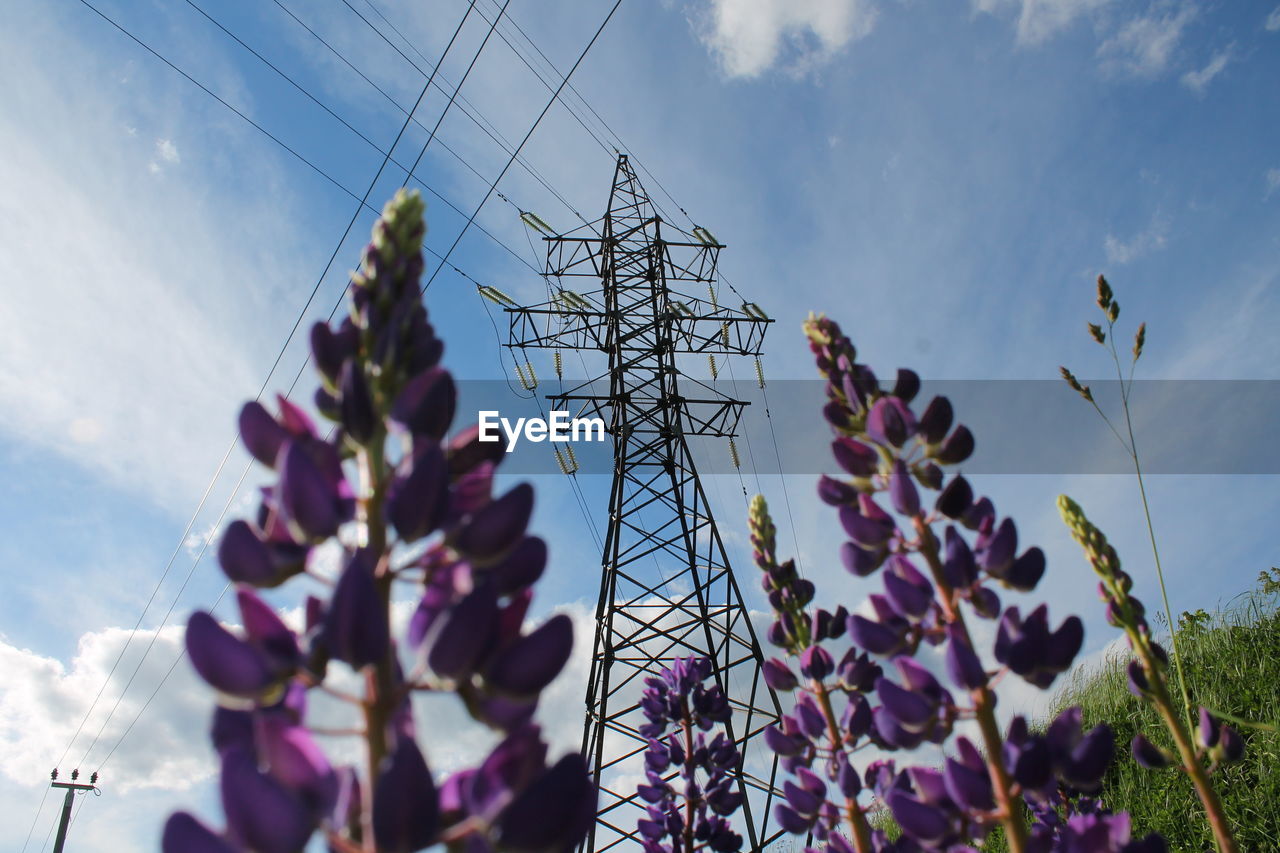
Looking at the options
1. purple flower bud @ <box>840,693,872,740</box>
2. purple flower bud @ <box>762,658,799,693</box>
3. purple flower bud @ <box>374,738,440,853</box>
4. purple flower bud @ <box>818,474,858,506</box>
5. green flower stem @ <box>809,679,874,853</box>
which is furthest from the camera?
purple flower bud @ <box>762,658,799,693</box>

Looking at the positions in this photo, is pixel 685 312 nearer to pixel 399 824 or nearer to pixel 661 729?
pixel 661 729

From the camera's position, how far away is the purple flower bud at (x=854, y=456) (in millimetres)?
2346

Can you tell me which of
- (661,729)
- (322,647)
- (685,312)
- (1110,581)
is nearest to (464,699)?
(322,647)

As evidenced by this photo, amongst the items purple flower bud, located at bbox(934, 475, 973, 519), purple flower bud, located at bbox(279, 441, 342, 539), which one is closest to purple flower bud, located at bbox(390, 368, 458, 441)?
purple flower bud, located at bbox(279, 441, 342, 539)

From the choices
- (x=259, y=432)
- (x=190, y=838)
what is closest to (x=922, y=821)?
(x=190, y=838)

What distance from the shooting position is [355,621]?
3.55 feet

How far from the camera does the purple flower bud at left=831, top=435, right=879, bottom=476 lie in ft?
7.70

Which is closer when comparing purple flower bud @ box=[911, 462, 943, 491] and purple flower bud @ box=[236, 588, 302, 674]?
purple flower bud @ box=[236, 588, 302, 674]

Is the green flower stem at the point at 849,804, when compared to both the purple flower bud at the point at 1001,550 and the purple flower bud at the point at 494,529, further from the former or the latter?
the purple flower bud at the point at 494,529

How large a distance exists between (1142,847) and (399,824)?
1.62 metres

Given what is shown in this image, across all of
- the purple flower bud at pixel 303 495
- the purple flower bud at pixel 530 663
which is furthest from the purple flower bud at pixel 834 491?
the purple flower bud at pixel 303 495

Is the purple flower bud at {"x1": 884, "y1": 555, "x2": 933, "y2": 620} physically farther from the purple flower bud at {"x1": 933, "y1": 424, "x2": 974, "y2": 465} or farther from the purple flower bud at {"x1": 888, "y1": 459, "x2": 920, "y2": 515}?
the purple flower bud at {"x1": 933, "y1": 424, "x2": 974, "y2": 465}

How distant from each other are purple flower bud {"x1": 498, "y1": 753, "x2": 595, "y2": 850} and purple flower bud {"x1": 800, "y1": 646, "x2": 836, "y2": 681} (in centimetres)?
218

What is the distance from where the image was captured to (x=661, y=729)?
4.86 meters
